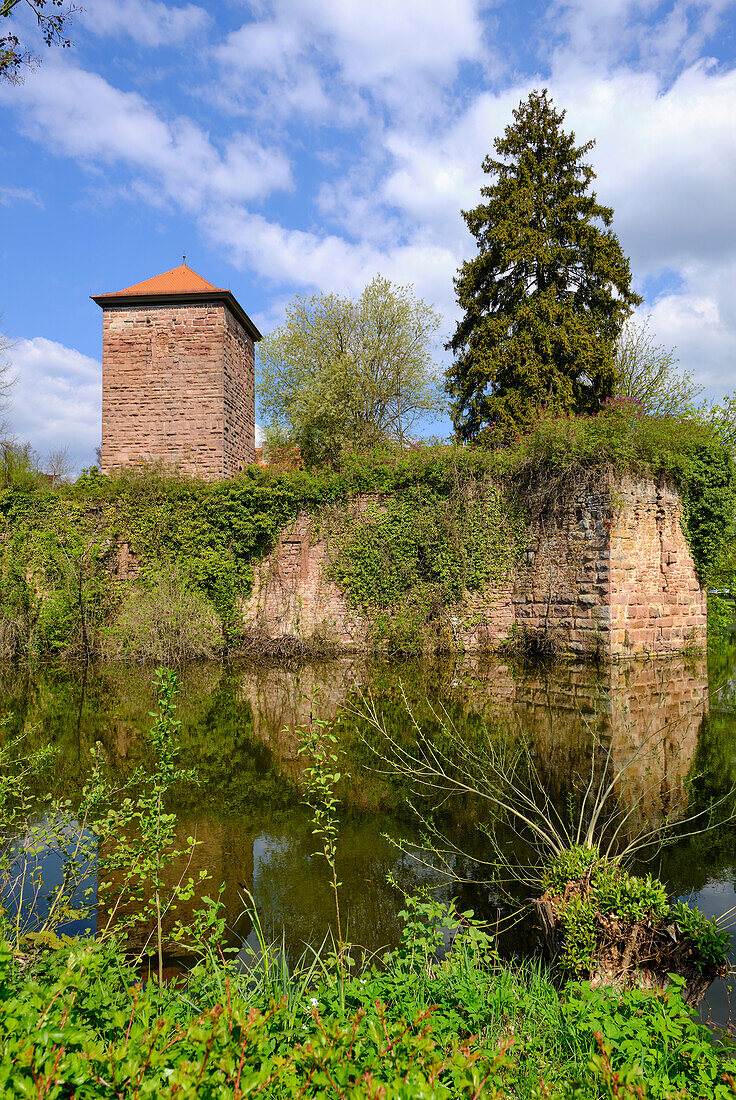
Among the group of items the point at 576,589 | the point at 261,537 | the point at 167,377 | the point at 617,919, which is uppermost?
the point at 167,377

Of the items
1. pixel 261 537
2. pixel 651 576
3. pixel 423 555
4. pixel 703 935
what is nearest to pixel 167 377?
pixel 261 537

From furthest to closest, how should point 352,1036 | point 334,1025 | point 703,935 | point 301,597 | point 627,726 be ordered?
point 301,597 < point 627,726 < point 703,935 < point 334,1025 < point 352,1036

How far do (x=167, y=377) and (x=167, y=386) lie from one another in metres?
0.26

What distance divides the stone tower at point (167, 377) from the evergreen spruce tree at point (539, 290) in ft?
25.2

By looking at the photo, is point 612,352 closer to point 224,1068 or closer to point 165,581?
point 165,581

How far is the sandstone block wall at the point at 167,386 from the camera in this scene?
1694cm

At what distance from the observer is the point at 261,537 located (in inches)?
564

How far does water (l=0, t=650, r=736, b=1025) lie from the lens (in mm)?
3666

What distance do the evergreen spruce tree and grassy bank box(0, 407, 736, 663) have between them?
488 centimetres

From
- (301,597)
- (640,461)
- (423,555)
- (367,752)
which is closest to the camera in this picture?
(367,752)

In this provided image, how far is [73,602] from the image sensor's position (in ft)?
44.0

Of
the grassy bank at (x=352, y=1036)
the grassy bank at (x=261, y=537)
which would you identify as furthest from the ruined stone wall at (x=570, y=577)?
the grassy bank at (x=352, y=1036)

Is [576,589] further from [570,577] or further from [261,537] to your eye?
[261,537]

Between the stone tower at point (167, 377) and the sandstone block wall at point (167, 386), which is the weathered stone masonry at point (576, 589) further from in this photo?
the stone tower at point (167, 377)
